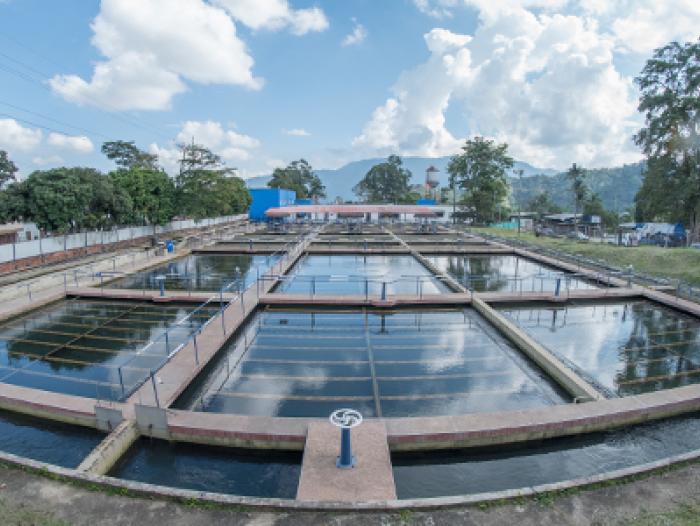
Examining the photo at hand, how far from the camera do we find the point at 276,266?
76.8 feet

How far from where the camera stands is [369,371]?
11039 millimetres

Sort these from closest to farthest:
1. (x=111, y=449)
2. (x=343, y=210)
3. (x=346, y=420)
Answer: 1. (x=346, y=420)
2. (x=111, y=449)
3. (x=343, y=210)

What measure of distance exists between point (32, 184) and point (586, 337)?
99.9 feet

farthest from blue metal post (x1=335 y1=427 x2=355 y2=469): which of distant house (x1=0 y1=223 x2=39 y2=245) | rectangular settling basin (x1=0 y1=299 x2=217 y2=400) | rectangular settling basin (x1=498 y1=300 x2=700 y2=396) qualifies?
distant house (x1=0 y1=223 x2=39 y2=245)

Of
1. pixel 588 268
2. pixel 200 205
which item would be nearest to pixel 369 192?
pixel 200 205

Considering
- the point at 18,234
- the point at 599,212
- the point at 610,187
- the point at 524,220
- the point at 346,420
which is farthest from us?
the point at 610,187

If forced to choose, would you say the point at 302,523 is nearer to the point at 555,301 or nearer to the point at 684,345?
the point at 684,345

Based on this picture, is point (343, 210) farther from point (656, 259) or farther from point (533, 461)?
point (533, 461)

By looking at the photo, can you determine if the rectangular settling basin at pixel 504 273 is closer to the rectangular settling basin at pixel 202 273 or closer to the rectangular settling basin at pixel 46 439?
the rectangular settling basin at pixel 202 273

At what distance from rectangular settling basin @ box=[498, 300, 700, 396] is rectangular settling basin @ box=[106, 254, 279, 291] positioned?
1224 centimetres

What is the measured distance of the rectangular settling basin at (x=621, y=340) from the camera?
10.9 meters

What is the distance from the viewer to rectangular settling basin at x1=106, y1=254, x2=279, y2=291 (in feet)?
67.9

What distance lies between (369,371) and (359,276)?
11.1 metres

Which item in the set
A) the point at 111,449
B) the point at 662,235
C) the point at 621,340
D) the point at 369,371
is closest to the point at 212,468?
the point at 111,449
